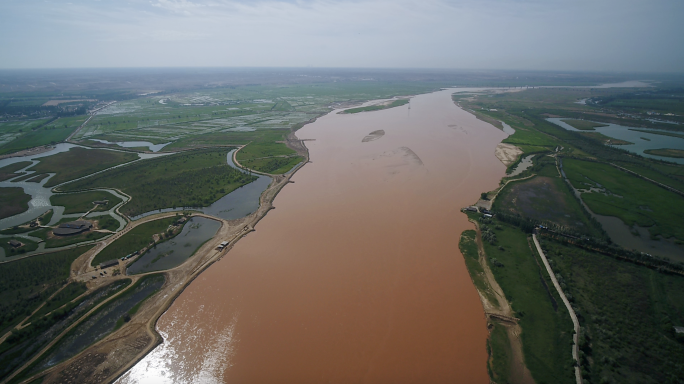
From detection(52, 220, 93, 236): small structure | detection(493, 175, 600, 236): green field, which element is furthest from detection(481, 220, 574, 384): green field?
detection(52, 220, 93, 236): small structure

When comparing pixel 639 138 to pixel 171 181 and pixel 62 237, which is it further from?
pixel 62 237

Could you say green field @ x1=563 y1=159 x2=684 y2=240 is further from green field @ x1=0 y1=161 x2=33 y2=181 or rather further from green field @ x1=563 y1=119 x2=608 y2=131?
green field @ x1=0 y1=161 x2=33 y2=181

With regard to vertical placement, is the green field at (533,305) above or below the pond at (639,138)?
below

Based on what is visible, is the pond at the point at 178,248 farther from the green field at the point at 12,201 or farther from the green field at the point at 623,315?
the green field at the point at 623,315

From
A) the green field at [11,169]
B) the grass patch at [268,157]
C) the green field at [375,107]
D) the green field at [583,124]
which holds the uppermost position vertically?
the green field at [375,107]

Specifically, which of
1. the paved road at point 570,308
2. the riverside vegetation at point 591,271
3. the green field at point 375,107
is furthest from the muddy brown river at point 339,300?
the green field at point 375,107

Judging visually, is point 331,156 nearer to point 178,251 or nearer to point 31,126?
point 178,251
